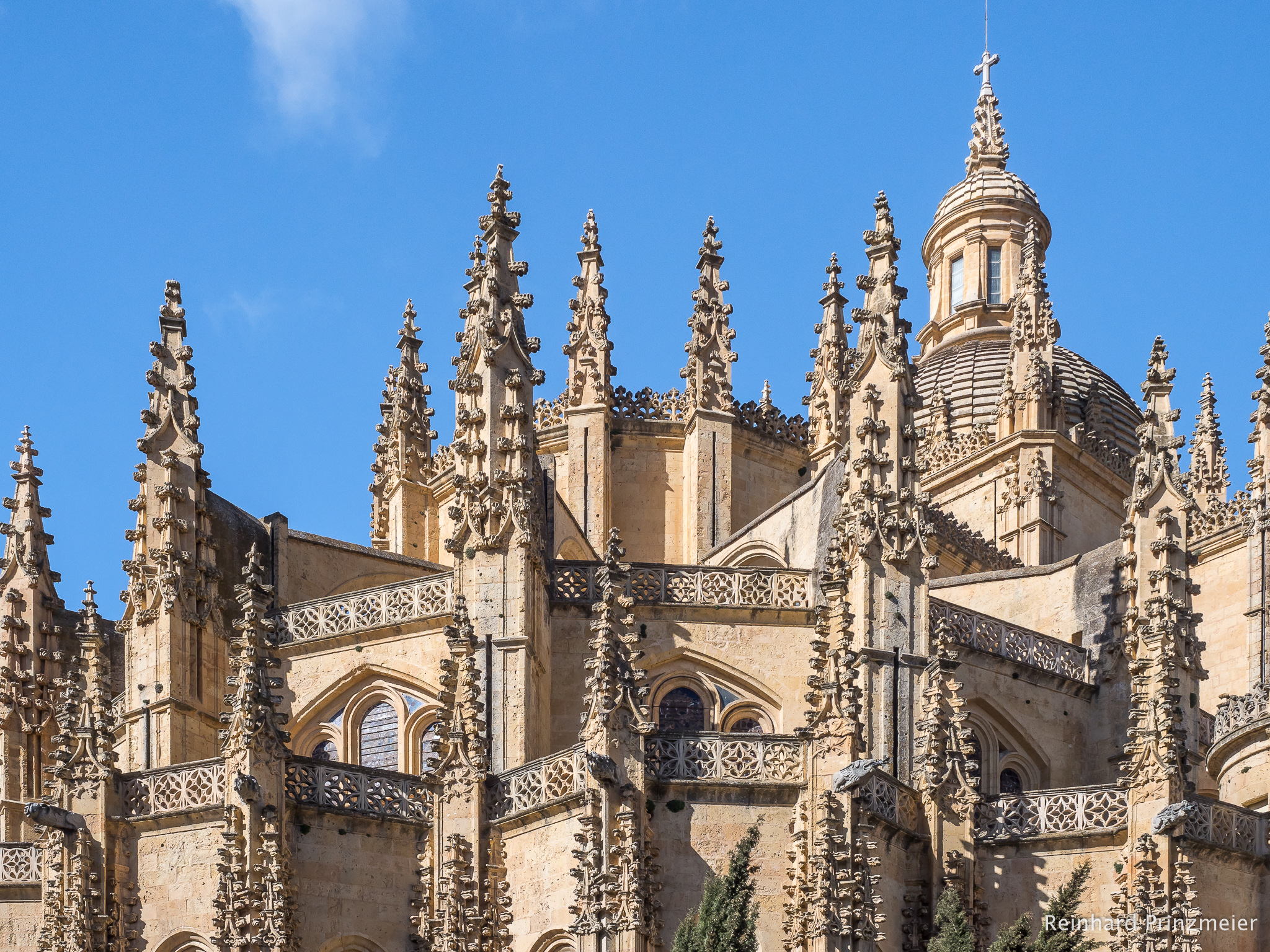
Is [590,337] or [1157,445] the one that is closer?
[1157,445]

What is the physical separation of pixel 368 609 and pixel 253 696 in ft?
19.5

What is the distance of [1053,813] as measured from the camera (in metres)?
36.8

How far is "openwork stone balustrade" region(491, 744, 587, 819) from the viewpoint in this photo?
34.8 meters

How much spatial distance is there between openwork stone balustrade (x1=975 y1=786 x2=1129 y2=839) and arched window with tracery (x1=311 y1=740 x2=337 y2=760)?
1116cm

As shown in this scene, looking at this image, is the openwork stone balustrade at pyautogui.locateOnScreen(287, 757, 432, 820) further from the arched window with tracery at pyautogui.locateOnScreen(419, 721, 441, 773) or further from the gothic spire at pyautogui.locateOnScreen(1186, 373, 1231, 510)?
the gothic spire at pyautogui.locateOnScreen(1186, 373, 1231, 510)

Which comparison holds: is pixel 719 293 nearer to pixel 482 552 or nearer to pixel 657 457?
pixel 657 457

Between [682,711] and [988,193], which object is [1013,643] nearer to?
[682,711]

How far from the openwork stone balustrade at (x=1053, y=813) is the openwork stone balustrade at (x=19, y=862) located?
571 inches

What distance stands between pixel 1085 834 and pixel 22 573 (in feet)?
66.4

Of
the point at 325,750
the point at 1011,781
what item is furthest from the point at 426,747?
the point at 1011,781

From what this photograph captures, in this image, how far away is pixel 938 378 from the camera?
62531mm

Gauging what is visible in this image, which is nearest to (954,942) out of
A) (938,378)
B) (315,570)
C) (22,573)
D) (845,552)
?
(845,552)

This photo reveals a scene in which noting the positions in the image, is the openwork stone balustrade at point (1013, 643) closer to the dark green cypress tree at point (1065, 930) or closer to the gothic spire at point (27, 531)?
the dark green cypress tree at point (1065, 930)

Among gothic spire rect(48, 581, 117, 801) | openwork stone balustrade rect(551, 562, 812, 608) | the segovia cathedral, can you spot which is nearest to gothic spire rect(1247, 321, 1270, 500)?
the segovia cathedral
